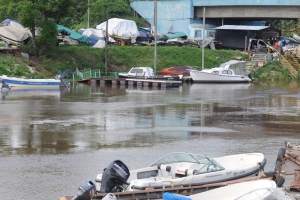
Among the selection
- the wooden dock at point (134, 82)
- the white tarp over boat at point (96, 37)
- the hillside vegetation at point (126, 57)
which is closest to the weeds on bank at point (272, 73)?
Result: the hillside vegetation at point (126, 57)

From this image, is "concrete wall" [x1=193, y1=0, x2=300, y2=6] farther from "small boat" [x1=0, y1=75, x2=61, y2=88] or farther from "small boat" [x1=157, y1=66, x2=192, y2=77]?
"small boat" [x1=0, y1=75, x2=61, y2=88]

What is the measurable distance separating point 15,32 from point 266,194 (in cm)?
4372

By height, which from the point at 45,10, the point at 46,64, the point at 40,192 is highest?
the point at 45,10

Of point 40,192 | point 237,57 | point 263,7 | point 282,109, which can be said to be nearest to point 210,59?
point 237,57

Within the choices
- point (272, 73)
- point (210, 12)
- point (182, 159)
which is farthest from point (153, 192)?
point (210, 12)

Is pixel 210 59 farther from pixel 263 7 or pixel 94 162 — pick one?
pixel 94 162

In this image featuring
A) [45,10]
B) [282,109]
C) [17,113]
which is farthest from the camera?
[45,10]

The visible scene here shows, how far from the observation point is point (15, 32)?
51.6 meters

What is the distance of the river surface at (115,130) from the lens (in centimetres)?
1712

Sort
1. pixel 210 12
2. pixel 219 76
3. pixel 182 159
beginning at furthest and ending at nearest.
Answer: pixel 210 12 → pixel 219 76 → pixel 182 159

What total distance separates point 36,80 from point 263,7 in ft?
95.6

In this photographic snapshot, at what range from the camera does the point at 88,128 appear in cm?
2422

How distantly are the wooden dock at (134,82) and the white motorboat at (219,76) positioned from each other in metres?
3.97

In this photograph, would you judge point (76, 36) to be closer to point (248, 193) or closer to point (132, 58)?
point (132, 58)
